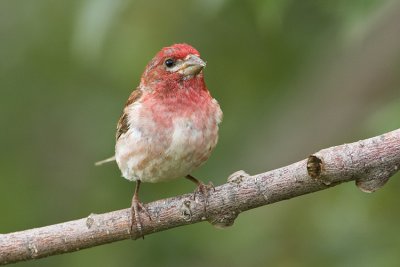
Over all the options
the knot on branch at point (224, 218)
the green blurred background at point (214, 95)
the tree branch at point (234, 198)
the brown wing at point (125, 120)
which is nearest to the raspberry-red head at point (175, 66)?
the brown wing at point (125, 120)

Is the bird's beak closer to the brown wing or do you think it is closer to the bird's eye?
the bird's eye

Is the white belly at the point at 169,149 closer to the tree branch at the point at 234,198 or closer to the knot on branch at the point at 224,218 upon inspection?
the tree branch at the point at 234,198

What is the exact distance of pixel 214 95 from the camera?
27.2ft

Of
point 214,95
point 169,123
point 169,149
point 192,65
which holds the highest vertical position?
point 214,95

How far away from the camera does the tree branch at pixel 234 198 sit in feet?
16.2

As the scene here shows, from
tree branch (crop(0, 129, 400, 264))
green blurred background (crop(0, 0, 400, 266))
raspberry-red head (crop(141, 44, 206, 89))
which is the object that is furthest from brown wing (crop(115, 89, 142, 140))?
tree branch (crop(0, 129, 400, 264))

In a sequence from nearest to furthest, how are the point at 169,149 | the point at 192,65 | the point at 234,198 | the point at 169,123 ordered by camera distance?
1. the point at 234,198
2. the point at 169,149
3. the point at 169,123
4. the point at 192,65

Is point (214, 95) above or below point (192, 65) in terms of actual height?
above

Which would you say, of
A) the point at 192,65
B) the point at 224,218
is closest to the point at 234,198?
the point at 224,218

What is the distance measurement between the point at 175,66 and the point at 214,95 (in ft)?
6.14

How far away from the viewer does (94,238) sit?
5383 millimetres

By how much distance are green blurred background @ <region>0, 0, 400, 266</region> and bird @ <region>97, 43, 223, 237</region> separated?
982mm

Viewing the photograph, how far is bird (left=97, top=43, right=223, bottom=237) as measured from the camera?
6.03 m

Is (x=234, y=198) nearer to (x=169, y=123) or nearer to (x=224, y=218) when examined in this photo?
(x=224, y=218)
